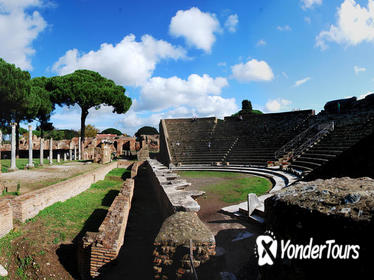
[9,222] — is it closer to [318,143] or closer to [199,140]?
[318,143]

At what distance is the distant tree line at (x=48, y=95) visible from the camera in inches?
685

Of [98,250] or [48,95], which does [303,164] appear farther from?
[48,95]

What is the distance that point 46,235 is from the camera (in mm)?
5516

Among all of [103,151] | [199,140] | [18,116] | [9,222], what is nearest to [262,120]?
[199,140]

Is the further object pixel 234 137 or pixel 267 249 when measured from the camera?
pixel 234 137

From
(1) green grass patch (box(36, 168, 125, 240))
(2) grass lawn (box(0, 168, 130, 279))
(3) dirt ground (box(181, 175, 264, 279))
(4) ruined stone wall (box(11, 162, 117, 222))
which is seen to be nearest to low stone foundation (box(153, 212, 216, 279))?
(3) dirt ground (box(181, 175, 264, 279))

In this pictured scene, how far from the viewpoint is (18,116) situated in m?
20.9

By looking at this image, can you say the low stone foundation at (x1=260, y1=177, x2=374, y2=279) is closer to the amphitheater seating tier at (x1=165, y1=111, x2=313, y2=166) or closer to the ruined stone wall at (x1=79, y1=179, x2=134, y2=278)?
the ruined stone wall at (x1=79, y1=179, x2=134, y2=278)

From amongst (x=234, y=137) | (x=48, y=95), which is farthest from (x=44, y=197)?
(x=48, y=95)

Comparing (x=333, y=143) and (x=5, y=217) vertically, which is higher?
(x=333, y=143)

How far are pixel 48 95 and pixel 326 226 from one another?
96.7 ft

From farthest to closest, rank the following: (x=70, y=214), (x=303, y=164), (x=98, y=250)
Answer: (x=303, y=164) < (x=70, y=214) < (x=98, y=250)

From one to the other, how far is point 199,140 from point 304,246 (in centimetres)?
2252

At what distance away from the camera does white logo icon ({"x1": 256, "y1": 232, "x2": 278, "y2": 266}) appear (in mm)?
1531
